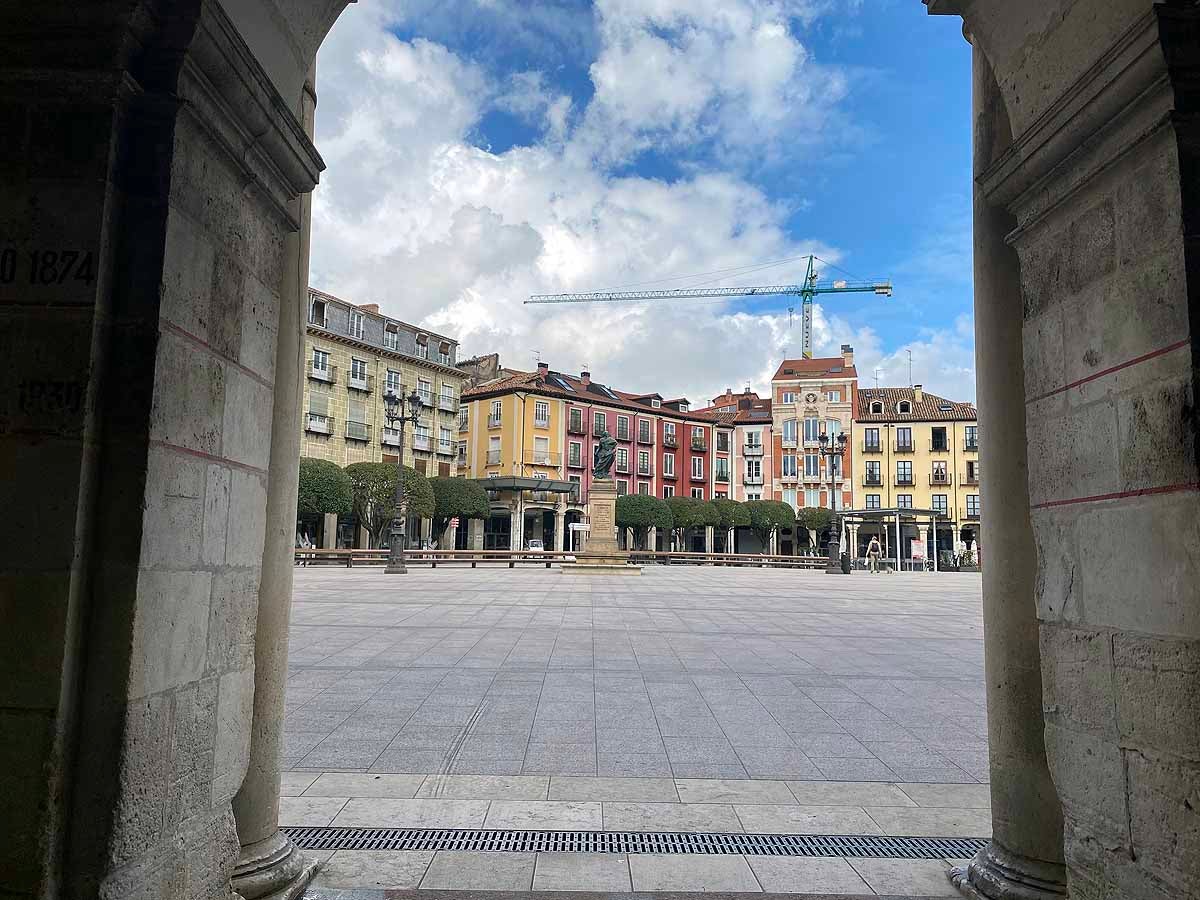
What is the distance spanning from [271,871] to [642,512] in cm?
4842

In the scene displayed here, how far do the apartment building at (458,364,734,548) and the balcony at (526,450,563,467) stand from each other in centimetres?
6

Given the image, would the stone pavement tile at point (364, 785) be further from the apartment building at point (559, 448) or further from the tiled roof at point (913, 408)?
the tiled roof at point (913, 408)

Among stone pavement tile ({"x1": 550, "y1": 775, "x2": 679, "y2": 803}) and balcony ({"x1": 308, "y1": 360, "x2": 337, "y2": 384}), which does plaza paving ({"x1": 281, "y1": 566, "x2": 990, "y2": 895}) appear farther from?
balcony ({"x1": 308, "y1": 360, "x2": 337, "y2": 384})

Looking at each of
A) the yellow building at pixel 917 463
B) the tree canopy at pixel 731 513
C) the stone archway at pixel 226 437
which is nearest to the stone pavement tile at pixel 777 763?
the stone archway at pixel 226 437

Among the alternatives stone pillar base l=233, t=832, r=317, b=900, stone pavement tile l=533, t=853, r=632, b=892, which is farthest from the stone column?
stone pillar base l=233, t=832, r=317, b=900

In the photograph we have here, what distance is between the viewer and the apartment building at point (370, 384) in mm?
41219

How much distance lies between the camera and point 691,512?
54000 millimetres

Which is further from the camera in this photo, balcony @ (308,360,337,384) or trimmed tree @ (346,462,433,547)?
balcony @ (308,360,337,384)

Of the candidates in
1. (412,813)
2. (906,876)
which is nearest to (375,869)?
(412,813)

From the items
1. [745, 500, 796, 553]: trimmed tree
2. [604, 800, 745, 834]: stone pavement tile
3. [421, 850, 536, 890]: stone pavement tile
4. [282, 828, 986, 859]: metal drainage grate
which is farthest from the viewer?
[745, 500, 796, 553]: trimmed tree

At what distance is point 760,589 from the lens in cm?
2214

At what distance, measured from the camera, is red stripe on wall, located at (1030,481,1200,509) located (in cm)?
218

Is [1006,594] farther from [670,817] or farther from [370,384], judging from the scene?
[370,384]

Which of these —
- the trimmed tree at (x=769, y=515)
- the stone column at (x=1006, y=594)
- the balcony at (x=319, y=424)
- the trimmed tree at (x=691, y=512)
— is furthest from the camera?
the trimmed tree at (x=769, y=515)
